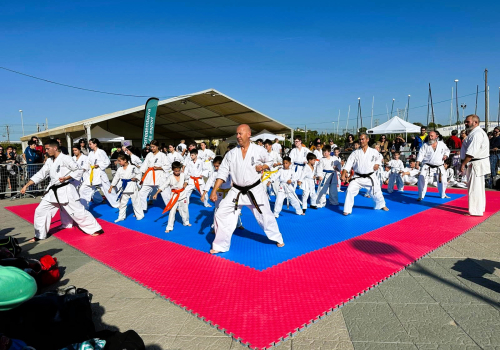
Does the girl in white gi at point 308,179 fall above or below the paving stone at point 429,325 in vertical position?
above

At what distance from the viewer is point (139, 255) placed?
4199 mm

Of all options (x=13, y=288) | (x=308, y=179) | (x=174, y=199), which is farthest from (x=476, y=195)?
(x=13, y=288)

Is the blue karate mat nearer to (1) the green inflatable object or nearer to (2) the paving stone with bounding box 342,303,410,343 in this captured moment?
(2) the paving stone with bounding box 342,303,410,343

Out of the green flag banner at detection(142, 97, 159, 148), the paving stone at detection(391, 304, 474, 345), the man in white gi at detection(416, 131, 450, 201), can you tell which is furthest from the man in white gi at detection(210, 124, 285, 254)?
the green flag banner at detection(142, 97, 159, 148)

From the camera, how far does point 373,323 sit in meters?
2.40

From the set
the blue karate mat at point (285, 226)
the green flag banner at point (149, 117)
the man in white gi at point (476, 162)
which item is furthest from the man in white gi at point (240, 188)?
the green flag banner at point (149, 117)

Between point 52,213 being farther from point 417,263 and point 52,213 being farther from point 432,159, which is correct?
point 432,159

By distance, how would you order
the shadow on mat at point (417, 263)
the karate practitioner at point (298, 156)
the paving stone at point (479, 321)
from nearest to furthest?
the paving stone at point (479, 321), the shadow on mat at point (417, 263), the karate practitioner at point (298, 156)

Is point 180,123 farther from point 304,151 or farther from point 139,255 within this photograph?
point 139,255

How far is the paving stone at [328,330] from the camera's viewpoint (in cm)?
224

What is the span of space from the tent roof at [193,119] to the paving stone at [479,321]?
14.2 m

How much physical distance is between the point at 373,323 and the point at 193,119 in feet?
63.5

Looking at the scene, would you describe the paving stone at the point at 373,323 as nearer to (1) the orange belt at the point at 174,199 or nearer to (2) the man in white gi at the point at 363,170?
(1) the orange belt at the point at 174,199

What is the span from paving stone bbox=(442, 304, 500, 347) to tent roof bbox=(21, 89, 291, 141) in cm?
1417
